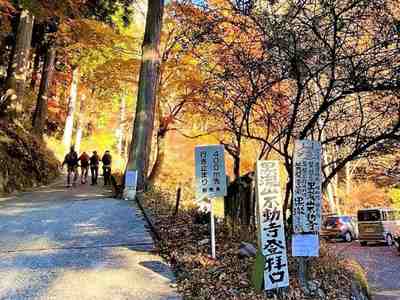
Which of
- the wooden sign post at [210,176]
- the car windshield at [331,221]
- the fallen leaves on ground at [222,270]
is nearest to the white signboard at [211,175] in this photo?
the wooden sign post at [210,176]

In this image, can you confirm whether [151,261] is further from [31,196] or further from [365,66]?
[31,196]

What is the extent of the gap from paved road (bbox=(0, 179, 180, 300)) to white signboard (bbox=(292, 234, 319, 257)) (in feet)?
4.91

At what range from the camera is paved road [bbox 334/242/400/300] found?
35.7ft

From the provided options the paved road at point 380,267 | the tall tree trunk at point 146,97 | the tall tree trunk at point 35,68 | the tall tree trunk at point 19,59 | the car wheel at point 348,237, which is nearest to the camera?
the paved road at point 380,267

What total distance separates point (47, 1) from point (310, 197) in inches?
505

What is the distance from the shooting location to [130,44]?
15680 mm

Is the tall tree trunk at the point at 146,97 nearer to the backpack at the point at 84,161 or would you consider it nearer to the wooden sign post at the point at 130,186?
the wooden sign post at the point at 130,186

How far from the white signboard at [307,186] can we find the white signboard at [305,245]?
9cm

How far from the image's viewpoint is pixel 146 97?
11.7 metres

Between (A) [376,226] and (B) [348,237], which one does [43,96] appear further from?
(A) [376,226]

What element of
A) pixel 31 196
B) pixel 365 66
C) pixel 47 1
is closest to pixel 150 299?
pixel 365 66

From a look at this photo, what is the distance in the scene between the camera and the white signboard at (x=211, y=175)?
18.3 ft

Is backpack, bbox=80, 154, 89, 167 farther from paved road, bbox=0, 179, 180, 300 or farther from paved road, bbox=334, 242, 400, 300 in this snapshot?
paved road, bbox=334, 242, 400, 300

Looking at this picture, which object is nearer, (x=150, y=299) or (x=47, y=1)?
(x=150, y=299)
